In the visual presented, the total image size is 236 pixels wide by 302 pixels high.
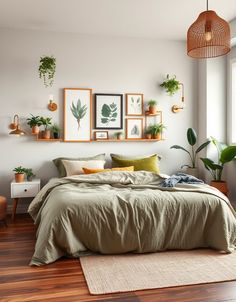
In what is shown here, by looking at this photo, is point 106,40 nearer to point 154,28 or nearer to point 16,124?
point 154,28

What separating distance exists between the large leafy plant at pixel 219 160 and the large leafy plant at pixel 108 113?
62.8 inches

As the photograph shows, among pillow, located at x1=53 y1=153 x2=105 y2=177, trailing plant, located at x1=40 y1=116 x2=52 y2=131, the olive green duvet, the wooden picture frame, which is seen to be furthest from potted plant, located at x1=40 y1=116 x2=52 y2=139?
the olive green duvet

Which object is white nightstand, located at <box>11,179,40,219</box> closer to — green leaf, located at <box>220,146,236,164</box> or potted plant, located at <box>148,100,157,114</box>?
potted plant, located at <box>148,100,157,114</box>

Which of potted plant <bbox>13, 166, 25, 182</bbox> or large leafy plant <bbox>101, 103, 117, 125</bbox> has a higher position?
large leafy plant <bbox>101, 103, 117, 125</bbox>

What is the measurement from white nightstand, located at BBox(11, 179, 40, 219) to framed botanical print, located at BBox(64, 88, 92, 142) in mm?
892

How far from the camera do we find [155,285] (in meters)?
2.30

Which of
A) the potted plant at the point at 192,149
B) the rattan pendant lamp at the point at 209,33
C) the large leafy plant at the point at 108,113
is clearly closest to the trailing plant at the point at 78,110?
the large leafy plant at the point at 108,113

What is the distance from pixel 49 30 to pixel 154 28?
1626 mm

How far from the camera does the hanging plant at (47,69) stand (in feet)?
14.5

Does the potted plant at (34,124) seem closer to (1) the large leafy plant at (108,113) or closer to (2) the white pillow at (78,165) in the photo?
(2) the white pillow at (78,165)

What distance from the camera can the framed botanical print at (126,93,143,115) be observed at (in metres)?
4.95

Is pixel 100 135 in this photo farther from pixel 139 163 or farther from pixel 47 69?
pixel 47 69

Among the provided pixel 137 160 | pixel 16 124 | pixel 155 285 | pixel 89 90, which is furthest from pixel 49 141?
pixel 155 285

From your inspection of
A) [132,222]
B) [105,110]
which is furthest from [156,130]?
[132,222]
